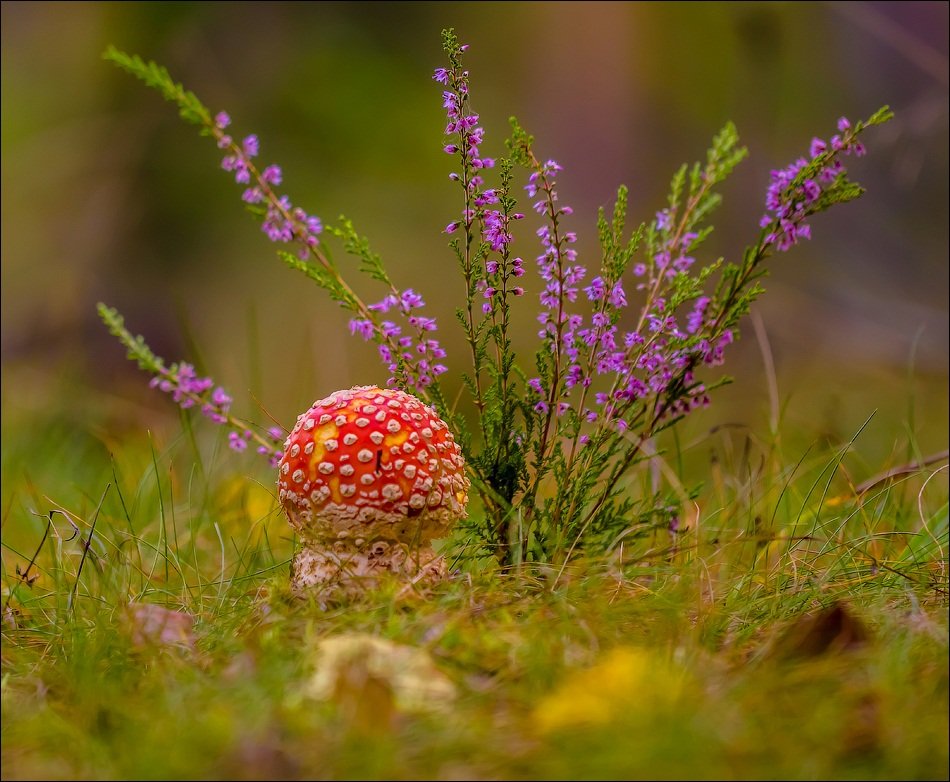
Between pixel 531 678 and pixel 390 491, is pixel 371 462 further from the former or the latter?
pixel 531 678

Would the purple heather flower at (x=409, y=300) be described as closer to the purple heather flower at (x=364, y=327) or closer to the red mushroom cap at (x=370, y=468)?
the purple heather flower at (x=364, y=327)

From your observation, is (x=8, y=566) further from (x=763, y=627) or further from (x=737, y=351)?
(x=737, y=351)

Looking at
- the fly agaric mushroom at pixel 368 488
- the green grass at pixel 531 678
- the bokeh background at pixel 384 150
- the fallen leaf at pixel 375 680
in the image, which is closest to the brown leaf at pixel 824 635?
the green grass at pixel 531 678

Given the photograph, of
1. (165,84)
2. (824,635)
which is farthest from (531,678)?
(165,84)

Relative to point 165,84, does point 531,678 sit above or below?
below

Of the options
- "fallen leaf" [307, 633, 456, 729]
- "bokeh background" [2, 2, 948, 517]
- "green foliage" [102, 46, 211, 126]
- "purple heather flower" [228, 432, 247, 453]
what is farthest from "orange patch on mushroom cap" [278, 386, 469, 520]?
"bokeh background" [2, 2, 948, 517]

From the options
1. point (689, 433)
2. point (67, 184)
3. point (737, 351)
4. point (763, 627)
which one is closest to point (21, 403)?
point (67, 184)
